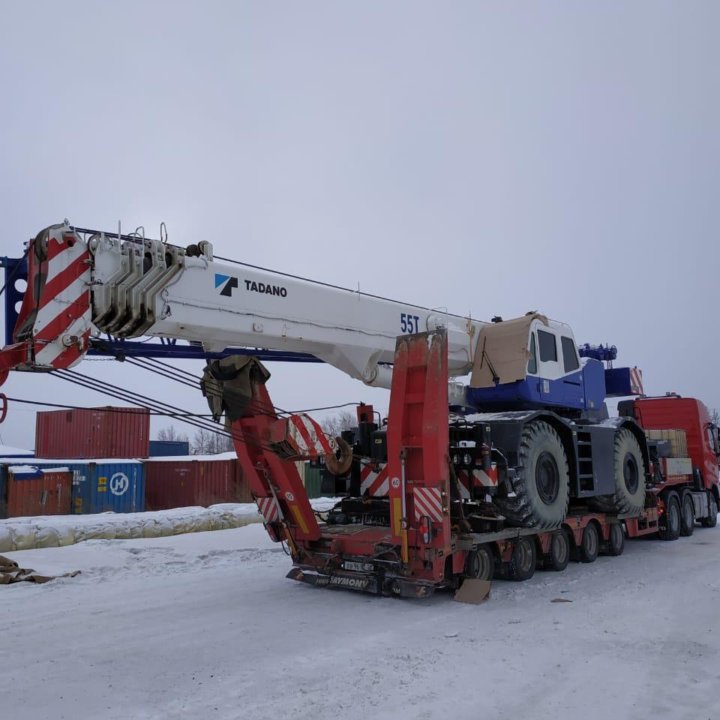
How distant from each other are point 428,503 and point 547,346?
3.88 metres

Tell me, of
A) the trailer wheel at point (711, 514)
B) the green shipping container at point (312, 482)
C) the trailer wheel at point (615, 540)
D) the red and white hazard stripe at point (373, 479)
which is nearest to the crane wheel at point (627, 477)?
the trailer wheel at point (615, 540)

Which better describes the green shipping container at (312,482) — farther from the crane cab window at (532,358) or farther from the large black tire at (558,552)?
the crane cab window at (532,358)

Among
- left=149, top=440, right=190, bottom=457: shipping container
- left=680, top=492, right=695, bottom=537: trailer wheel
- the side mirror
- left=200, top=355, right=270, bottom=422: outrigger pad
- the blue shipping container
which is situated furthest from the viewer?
left=149, top=440, right=190, bottom=457: shipping container

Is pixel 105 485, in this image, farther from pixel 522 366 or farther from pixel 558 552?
pixel 522 366

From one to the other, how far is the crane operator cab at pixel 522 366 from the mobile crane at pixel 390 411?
30 mm

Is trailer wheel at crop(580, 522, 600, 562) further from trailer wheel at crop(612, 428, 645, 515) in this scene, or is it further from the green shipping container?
the green shipping container

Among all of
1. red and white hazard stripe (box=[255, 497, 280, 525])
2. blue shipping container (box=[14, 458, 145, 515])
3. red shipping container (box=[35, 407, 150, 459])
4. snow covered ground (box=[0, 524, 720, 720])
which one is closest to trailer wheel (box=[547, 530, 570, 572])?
snow covered ground (box=[0, 524, 720, 720])

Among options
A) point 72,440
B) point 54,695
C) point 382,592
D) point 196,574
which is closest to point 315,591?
point 382,592

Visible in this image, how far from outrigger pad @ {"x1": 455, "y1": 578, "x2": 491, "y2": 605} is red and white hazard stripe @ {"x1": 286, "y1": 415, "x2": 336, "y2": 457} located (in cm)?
232

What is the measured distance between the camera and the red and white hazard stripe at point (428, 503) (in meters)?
7.63

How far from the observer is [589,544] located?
10969 millimetres

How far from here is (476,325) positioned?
10109 mm

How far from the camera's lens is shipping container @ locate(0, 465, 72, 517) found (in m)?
19.7

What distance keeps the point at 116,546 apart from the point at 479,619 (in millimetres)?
7565
